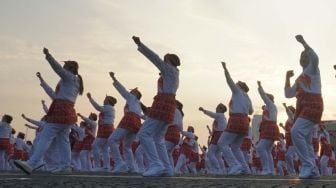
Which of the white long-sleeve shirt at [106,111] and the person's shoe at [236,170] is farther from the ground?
the white long-sleeve shirt at [106,111]

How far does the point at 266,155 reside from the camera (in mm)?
14047

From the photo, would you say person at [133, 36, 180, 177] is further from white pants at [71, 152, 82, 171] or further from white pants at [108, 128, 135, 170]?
white pants at [71, 152, 82, 171]

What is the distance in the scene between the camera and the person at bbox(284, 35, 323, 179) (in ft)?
28.8

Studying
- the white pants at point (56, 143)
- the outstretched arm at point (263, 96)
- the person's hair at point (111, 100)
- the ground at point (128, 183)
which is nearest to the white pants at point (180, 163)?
the person's hair at point (111, 100)

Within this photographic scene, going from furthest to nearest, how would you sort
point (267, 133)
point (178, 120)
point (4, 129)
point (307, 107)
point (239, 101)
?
1. point (4, 129)
2. point (267, 133)
3. point (178, 120)
4. point (239, 101)
5. point (307, 107)

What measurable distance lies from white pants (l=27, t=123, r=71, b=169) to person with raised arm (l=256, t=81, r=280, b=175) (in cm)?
571

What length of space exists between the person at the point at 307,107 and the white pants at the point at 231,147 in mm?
3449

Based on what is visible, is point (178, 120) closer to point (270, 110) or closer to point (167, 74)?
point (270, 110)

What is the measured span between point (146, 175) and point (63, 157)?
9.01 feet

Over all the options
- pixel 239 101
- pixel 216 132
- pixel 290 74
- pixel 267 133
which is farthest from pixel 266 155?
pixel 290 74

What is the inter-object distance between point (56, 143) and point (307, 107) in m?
5.31

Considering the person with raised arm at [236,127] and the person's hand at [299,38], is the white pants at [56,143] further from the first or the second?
the person's hand at [299,38]

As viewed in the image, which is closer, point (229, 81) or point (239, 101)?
point (229, 81)

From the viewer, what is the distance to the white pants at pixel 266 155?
1383 cm
